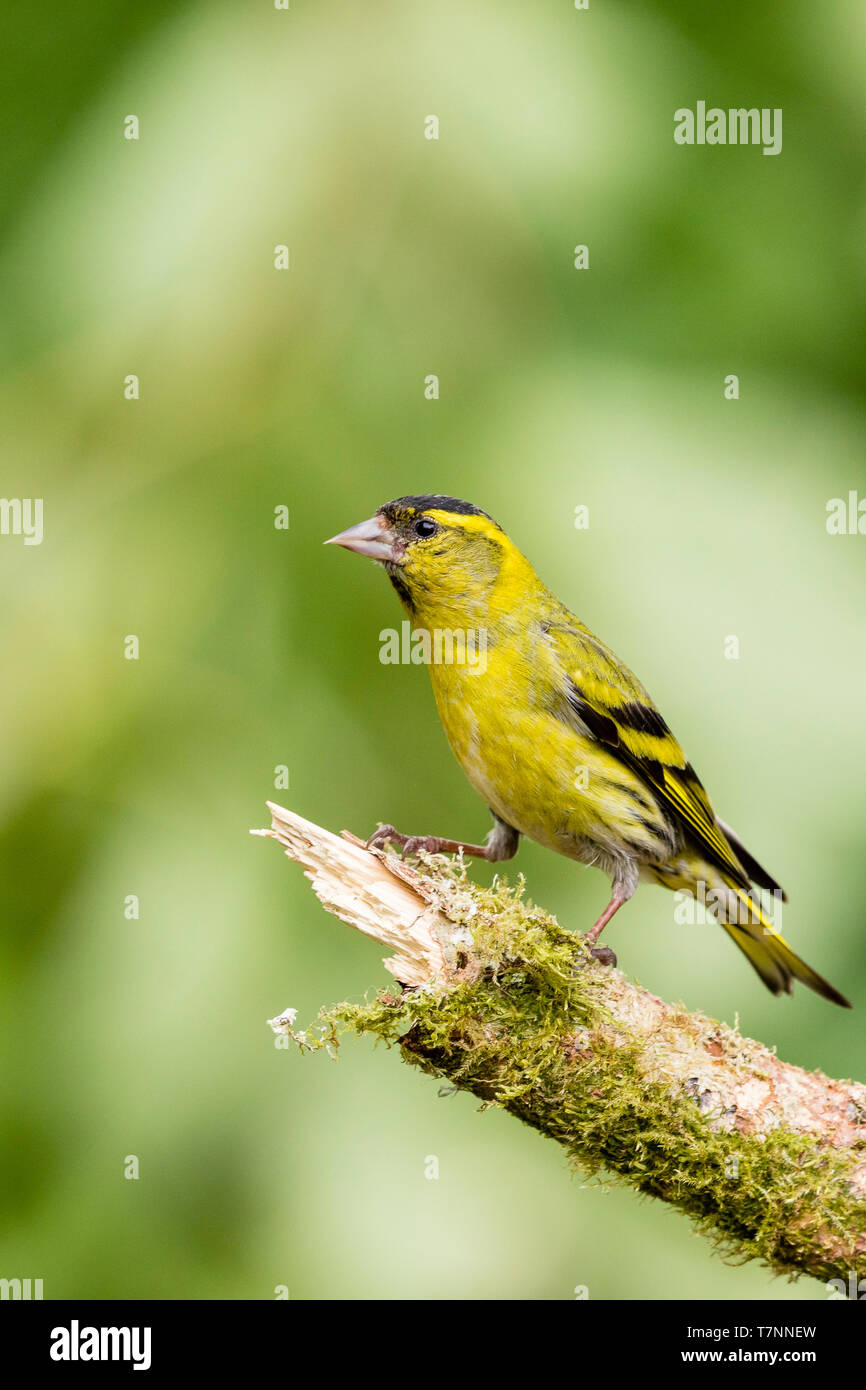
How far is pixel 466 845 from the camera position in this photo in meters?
4.38

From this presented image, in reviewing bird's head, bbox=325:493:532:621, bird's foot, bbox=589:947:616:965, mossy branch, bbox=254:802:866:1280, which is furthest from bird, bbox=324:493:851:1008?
mossy branch, bbox=254:802:866:1280

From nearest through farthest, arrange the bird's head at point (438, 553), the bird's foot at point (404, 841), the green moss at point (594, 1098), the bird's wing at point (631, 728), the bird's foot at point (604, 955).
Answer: the green moss at point (594, 1098), the bird's foot at point (604, 955), the bird's foot at point (404, 841), the bird's wing at point (631, 728), the bird's head at point (438, 553)

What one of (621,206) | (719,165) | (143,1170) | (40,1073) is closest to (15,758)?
(40,1073)

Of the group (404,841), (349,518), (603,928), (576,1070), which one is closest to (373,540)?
(349,518)

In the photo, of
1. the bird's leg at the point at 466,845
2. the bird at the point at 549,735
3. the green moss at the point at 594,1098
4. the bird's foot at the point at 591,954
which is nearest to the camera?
the green moss at the point at 594,1098

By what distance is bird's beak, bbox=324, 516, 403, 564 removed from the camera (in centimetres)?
418

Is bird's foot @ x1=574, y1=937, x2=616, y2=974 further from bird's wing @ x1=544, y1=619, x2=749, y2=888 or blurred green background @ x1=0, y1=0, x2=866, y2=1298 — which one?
bird's wing @ x1=544, y1=619, x2=749, y2=888

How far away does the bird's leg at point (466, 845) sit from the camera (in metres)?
3.94

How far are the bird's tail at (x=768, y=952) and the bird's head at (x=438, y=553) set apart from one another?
1376mm

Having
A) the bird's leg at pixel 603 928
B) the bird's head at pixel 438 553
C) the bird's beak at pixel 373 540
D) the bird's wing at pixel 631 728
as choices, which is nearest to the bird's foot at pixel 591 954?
the bird's leg at pixel 603 928

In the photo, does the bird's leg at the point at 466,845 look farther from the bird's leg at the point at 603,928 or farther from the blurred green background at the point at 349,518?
the bird's leg at the point at 603,928

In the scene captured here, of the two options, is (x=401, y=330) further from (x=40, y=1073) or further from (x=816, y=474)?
(x=40, y=1073)

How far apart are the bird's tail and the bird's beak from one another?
1.66 meters

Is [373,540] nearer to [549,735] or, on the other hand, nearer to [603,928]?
[549,735]
